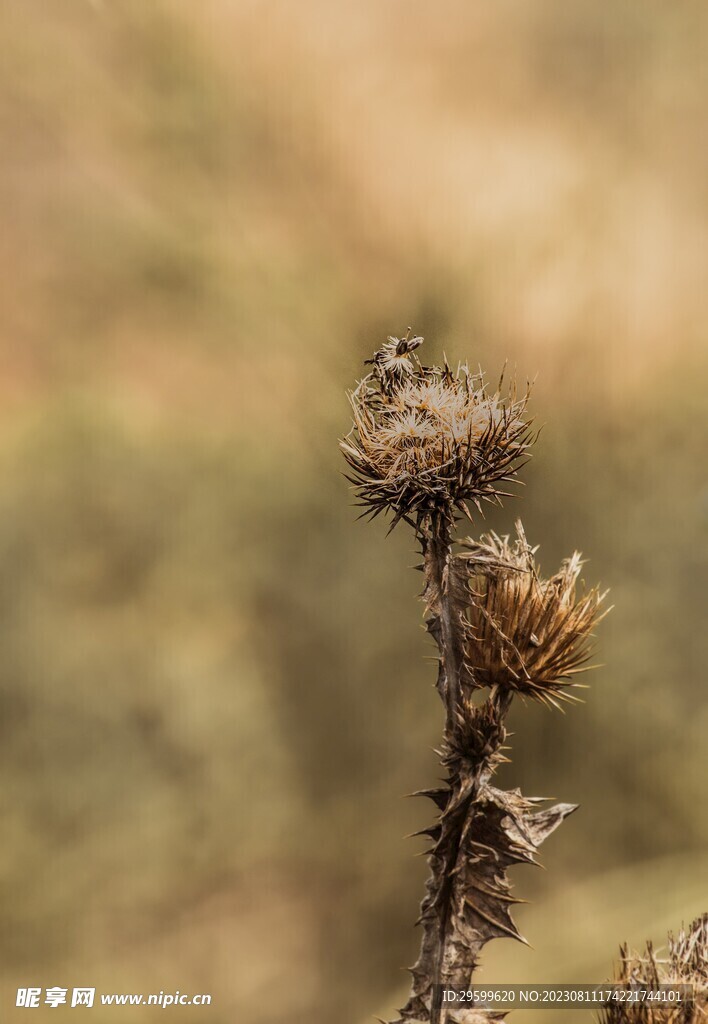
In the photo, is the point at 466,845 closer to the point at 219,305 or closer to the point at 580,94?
the point at 219,305

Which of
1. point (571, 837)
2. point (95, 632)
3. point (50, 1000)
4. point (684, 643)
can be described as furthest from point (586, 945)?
point (95, 632)

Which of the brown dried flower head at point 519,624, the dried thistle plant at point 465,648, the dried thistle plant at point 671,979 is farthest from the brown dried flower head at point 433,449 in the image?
the dried thistle plant at point 671,979

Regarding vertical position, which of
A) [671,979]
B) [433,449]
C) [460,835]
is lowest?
[671,979]

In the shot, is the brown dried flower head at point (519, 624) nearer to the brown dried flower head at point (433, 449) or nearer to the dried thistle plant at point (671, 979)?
the brown dried flower head at point (433, 449)

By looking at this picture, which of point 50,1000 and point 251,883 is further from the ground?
point 251,883

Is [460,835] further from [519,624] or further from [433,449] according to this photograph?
[433,449]

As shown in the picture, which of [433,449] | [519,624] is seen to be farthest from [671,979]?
[433,449]

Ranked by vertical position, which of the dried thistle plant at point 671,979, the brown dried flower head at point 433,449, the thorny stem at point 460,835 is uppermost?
the brown dried flower head at point 433,449
